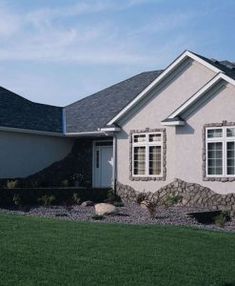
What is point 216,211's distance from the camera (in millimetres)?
17656

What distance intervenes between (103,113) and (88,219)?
11.5m

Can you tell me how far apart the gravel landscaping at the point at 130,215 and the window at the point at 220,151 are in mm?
1640

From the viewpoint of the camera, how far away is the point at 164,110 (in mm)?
21516

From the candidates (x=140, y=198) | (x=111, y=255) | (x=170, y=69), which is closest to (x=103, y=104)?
(x=170, y=69)

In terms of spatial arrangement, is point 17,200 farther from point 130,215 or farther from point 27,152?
point 27,152

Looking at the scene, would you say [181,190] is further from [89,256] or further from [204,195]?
[89,256]

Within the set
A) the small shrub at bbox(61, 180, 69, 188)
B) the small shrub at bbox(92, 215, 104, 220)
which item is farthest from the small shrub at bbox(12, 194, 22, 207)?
the small shrub at bbox(61, 180, 69, 188)


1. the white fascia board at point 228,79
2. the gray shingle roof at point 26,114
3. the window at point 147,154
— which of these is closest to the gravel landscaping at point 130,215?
the window at point 147,154

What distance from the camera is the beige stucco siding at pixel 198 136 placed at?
750 inches

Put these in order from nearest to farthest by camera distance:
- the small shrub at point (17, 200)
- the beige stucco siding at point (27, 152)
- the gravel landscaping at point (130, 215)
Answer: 1. the gravel landscaping at point (130, 215)
2. the small shrub at point (17, 200)
3. the beige stucco siding at point (27, 152)

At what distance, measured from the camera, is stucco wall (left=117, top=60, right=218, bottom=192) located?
2095 cm

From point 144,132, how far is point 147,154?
91cm

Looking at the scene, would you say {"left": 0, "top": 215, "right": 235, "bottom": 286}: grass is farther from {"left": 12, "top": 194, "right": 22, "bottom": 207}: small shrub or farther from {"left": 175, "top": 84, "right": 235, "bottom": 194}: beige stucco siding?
{"left": 175, "top": 84, "right": 235, "bottom": 194}: beige stucco siding

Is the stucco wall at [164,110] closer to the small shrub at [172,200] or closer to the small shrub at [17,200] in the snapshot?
the small shrub at [172,200]
